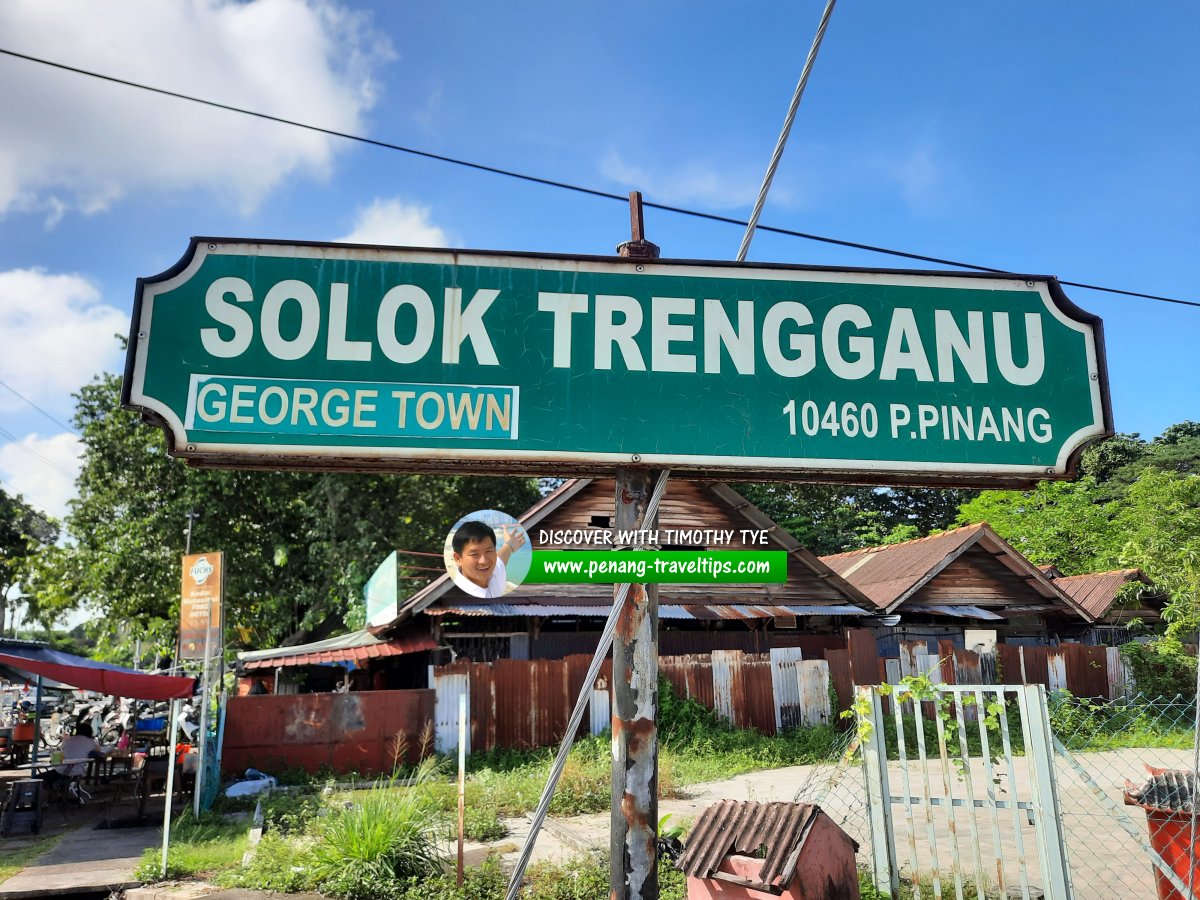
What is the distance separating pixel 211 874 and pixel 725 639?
12414 millimetres

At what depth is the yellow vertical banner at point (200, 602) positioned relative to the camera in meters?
12.3

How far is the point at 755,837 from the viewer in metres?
5.36

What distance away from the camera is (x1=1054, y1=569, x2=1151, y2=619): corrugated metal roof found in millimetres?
24362

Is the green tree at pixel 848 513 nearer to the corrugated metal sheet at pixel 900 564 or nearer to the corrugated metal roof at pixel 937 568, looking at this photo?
the corrugated metal sheet at pixel 900 564

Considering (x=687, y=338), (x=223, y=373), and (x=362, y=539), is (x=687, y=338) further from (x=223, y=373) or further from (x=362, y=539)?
(x=362, y=539)

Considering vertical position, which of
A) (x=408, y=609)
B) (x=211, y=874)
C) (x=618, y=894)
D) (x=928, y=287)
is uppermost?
(x=928, y=287)

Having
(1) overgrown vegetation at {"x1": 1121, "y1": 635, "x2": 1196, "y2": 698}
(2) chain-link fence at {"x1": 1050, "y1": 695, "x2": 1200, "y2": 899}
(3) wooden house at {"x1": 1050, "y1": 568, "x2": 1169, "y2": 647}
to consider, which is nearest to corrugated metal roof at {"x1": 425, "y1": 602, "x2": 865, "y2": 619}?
(2) chain-link fence at {"x1": 1050, "y1": 695, "x2": 1200, "y2": 899}

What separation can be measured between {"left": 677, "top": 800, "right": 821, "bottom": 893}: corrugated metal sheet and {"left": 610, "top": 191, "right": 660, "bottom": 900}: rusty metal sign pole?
1.36 m

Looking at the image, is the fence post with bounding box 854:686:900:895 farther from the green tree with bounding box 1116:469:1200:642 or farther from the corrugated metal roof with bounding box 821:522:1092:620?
the green tree with bounding box 1116:469:1200:642

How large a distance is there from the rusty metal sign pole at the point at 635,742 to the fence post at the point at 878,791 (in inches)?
101

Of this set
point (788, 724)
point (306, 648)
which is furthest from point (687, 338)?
point (306, 648)

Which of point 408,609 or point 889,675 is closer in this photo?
point 408,609

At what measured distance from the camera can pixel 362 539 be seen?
86.7 feet

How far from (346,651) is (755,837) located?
45.5 feet
